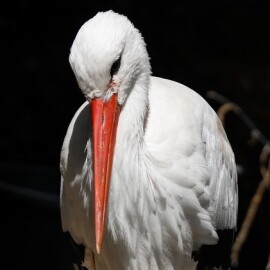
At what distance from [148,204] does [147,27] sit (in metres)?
2.01

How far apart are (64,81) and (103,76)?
2404mm

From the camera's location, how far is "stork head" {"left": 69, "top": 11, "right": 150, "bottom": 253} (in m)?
1.75

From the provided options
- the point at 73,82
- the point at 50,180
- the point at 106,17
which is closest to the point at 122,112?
the point at 106,17

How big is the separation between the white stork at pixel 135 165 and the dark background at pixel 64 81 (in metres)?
0.91

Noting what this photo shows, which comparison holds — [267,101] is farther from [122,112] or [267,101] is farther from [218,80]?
[122,112]

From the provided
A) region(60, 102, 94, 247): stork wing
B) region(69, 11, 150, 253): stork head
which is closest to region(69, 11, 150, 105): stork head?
region(69, 11, 150, 253): stork head

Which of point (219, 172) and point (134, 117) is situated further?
point (219, 172)

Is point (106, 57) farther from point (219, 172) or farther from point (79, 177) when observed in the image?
point (219, 172)

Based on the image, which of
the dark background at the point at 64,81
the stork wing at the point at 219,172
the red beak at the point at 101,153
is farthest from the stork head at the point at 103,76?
the dark background at the point at 64,81

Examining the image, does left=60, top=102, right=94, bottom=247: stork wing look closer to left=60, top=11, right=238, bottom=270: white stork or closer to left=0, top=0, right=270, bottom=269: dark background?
left=60, top=11, right=238, bottom=270: white stork

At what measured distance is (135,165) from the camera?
76.7 inches

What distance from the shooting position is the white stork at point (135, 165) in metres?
1.82

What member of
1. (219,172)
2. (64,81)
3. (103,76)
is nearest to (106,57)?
(103,76)

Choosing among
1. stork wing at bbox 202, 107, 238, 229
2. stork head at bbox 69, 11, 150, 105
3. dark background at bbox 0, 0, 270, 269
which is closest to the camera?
stork head at bbox 69, 11, 150, 105
